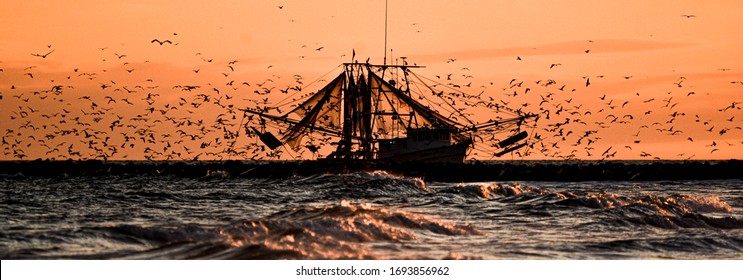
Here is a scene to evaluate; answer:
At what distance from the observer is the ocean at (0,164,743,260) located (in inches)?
755

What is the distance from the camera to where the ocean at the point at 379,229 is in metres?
19.2

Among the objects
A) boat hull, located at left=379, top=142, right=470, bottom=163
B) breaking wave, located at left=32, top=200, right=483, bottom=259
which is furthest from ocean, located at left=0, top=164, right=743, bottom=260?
boat hull, located at left=379, top=142, right=470, bottom=163

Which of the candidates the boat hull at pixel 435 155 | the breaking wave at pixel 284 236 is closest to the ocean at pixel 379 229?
the breaking wave at pixel 284 236

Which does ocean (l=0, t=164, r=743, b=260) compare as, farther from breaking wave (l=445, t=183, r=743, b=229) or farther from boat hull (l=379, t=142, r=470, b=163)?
boat hull (l=379, t=142, r=470, b=163)

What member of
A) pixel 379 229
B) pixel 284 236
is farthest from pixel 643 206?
pixel 284 236

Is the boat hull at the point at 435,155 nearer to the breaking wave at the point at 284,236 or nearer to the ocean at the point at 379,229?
the ocean at the point at 379,229

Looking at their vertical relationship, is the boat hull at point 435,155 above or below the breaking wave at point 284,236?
above

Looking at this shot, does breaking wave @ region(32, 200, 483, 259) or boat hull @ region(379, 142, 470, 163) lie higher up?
boat hull @ region(379, 142, 470, 163)

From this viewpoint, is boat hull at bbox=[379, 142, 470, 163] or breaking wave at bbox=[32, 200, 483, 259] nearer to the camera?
breaking wave at bbox=[32, 200, 483, 259]

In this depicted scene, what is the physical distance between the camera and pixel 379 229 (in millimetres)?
22328

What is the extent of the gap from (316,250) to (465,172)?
5298 centimetres

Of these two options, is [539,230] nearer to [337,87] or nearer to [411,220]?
[411,220]

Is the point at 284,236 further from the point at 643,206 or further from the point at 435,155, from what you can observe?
the point at 435,155

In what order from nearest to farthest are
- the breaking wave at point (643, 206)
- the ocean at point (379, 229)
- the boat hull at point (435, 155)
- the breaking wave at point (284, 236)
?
the breaking wave at point (284, 236), the ocean at point (379, 229), the breaking wave at point (643, 206), the boat hull at point (435, 155)
